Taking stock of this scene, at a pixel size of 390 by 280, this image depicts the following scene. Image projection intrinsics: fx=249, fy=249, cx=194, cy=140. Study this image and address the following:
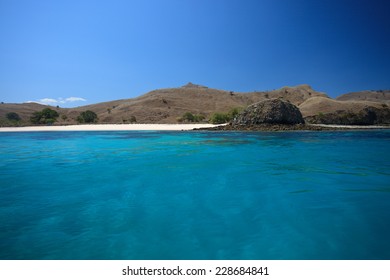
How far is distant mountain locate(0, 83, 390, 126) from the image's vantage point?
64.1 metres

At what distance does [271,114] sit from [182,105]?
229 ft

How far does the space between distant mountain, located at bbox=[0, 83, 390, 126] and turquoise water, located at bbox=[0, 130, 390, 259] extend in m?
51.7

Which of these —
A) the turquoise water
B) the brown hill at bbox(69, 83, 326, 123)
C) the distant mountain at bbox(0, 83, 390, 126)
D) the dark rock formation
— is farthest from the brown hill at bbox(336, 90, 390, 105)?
the turquoise water

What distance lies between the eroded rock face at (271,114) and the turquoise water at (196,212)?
96.4 feet

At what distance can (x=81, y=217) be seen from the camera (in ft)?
21.2

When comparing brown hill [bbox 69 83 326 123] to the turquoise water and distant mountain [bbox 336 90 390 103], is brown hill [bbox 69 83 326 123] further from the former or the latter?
the turquoise water

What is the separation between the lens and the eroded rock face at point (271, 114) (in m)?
41.6

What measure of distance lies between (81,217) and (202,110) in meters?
101

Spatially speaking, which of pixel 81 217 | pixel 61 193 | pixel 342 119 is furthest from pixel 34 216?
pixel 342 119

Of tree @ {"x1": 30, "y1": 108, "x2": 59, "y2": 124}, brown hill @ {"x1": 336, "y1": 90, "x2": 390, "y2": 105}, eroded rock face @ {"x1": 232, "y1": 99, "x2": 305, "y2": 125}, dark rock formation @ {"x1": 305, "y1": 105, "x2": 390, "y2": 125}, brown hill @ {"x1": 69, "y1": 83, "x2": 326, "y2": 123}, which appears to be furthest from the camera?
brown hill @ {"x1": 336, "y1": 90, "x2": 390, "y2": 105}

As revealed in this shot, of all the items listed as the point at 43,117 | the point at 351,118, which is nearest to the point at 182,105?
the point at 43,117

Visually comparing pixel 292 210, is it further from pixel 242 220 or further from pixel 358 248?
pixel 358 248

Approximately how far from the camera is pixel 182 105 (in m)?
108

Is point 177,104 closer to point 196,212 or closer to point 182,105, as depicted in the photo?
point 182,105
